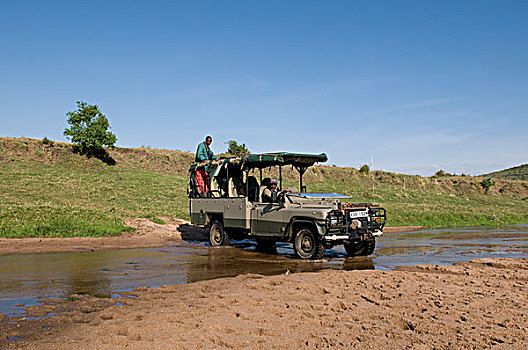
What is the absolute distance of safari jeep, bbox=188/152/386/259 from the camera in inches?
473

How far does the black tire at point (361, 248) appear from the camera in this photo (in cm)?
1318

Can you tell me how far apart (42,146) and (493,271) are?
53845 mm

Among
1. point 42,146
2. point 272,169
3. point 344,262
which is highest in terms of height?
point 42,146

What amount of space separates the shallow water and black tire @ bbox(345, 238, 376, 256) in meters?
0.25

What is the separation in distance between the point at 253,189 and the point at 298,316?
8.90m

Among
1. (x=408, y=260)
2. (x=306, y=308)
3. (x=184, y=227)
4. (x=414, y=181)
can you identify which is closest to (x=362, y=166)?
(x=414, y=181)

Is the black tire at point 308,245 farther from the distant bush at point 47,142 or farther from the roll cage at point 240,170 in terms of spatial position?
the distant bush at point 47,142

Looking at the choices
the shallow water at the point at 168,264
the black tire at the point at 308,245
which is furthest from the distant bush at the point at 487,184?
the black tire at the point at 308,245

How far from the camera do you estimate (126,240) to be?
55.2 feet

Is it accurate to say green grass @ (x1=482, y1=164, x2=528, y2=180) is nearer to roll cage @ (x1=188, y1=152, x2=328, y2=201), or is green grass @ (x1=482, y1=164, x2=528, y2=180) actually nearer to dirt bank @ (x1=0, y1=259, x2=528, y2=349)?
roll cage @ (x1=188, y1=152, x2=328, y2=201)

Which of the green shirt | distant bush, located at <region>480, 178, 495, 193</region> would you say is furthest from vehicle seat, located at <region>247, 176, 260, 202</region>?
distant bush, located at <region>480, 178, 495, 193</region>

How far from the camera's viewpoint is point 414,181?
68.2 m

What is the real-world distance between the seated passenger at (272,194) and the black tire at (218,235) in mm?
2423

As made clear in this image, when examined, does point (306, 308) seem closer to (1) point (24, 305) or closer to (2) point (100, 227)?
(1) point (24, 305)
